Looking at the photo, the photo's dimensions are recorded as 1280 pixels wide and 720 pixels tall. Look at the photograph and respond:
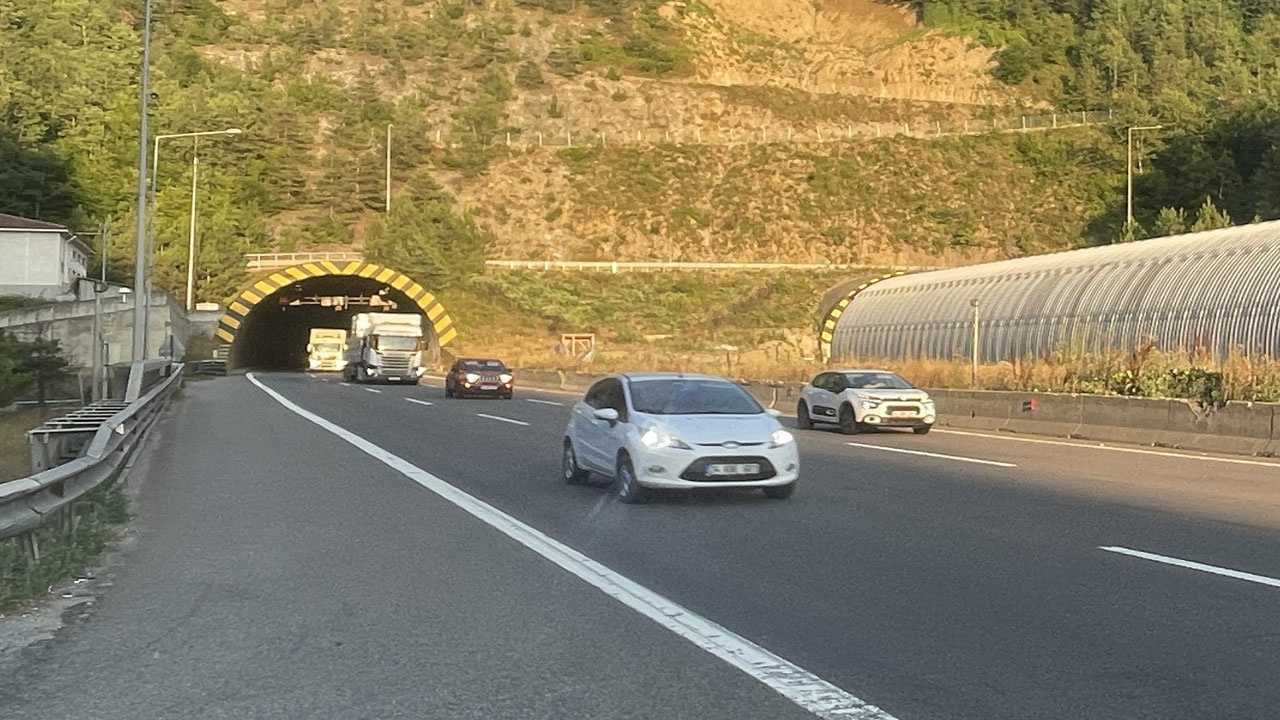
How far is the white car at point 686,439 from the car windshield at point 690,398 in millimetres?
12

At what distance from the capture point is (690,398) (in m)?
15.0

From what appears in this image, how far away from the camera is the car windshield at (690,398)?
14656 mm

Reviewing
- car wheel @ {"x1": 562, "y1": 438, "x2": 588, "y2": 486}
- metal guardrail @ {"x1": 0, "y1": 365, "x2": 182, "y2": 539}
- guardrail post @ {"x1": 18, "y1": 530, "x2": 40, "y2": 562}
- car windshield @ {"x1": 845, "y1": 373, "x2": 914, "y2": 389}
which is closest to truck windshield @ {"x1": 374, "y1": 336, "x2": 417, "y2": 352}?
car windshield @ {"x1": 845, "y1": 373, "x2": 914, "y2": 389}

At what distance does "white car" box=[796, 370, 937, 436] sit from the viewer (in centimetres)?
2622

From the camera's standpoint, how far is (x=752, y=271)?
86.5 metres

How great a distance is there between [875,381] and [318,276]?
48.8 m

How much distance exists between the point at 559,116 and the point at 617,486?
109 meters

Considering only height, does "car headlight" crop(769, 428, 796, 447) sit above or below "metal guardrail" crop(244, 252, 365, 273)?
below

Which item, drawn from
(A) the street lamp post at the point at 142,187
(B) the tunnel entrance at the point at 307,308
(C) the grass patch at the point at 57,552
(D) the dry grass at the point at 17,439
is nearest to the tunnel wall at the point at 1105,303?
(C) the grass patch at the point at 57,552

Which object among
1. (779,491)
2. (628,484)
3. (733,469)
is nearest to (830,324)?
(779,491)

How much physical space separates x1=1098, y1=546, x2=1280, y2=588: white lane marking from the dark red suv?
110ft

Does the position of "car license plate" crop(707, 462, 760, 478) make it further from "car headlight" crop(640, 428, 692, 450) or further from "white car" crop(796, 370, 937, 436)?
"white car" crop(796, 370, 937, 436)

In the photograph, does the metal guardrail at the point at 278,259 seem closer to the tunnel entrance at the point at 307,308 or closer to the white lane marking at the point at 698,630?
the tunnel entrance at the point at 307,308

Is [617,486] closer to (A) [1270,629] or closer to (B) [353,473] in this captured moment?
(B) [353,473]
